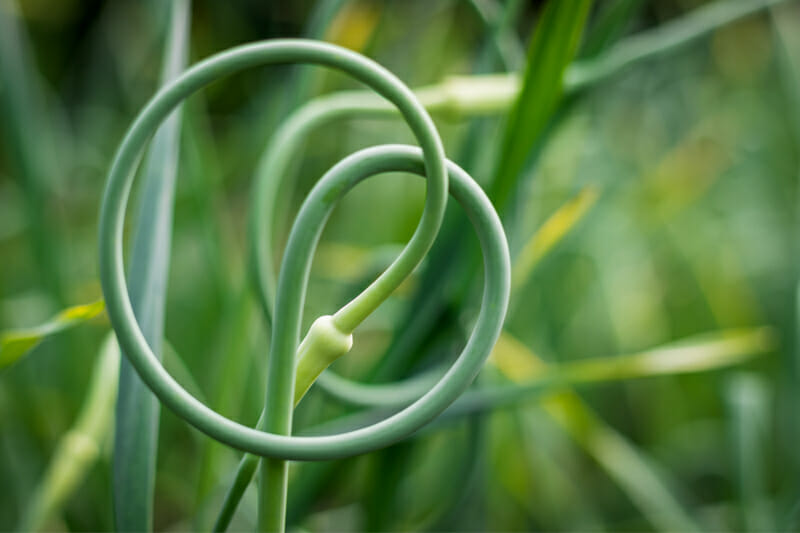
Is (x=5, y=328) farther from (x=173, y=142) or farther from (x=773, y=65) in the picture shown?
(x=773, y=65)

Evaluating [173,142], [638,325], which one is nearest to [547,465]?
[638,325]

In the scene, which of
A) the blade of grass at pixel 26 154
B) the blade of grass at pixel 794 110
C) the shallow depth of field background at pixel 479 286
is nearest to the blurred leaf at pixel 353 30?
the shallow depth of field background at pixel 479 286

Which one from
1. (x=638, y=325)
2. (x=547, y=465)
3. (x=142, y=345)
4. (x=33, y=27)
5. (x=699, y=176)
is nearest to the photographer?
(x=142, y=345)

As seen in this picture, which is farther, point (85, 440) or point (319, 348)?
point (85, 440)

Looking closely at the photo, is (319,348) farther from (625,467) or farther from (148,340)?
(625,467)

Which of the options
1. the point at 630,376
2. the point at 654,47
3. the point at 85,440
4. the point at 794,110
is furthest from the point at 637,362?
the point at 794,110

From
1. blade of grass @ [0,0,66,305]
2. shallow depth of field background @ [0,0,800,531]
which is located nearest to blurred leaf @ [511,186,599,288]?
shallow depth of field background @ [0,0,800,531]

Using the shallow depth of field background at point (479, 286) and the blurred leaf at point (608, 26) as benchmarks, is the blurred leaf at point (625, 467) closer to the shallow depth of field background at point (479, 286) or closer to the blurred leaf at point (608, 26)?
the shallow depth of field background at point (479, 286)
